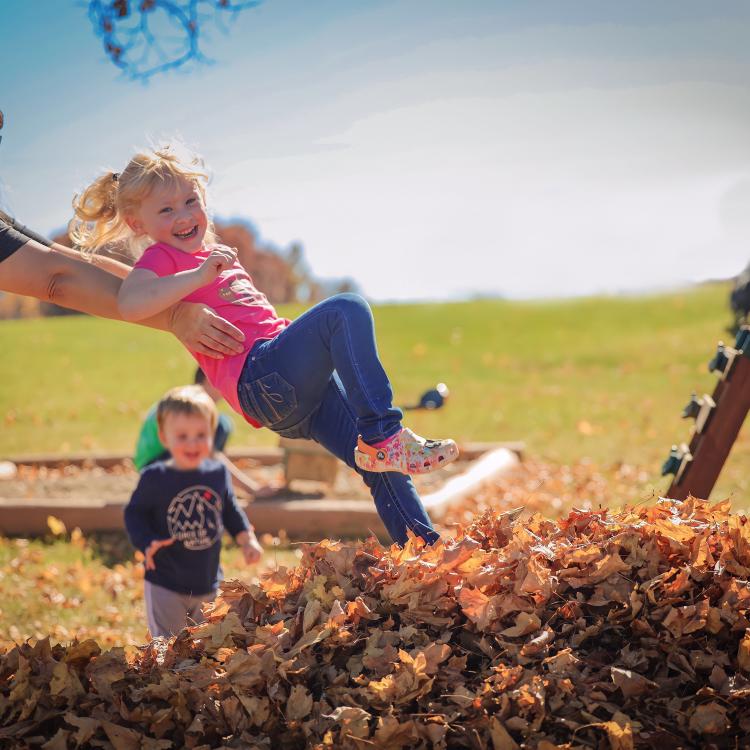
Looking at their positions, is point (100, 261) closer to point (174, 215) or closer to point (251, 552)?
point (174, 215)

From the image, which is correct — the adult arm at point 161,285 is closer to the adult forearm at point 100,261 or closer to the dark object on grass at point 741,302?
the adult forearm at point 100,261

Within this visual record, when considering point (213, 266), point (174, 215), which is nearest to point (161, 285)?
point (213, 266)

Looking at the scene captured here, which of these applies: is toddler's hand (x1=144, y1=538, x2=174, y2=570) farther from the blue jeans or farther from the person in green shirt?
the blue jeans

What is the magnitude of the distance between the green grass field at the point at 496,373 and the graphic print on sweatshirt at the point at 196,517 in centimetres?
510

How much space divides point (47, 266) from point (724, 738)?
9.54 ft

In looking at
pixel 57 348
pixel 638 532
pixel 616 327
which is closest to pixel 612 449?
pixel 638 532

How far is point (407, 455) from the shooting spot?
2.90 metres

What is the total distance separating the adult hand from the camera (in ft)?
10.4

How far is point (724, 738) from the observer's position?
2.25 metres

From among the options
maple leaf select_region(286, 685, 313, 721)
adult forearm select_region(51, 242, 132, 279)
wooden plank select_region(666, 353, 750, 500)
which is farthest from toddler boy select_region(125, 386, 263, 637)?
wooden plank select_region(666, 353, 750, 500)

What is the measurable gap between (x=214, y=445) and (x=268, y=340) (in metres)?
4.13

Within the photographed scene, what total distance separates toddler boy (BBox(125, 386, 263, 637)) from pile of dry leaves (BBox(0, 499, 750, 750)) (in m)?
1.37

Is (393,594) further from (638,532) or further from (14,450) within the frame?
(14,450)

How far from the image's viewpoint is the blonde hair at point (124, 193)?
3.30 meters
